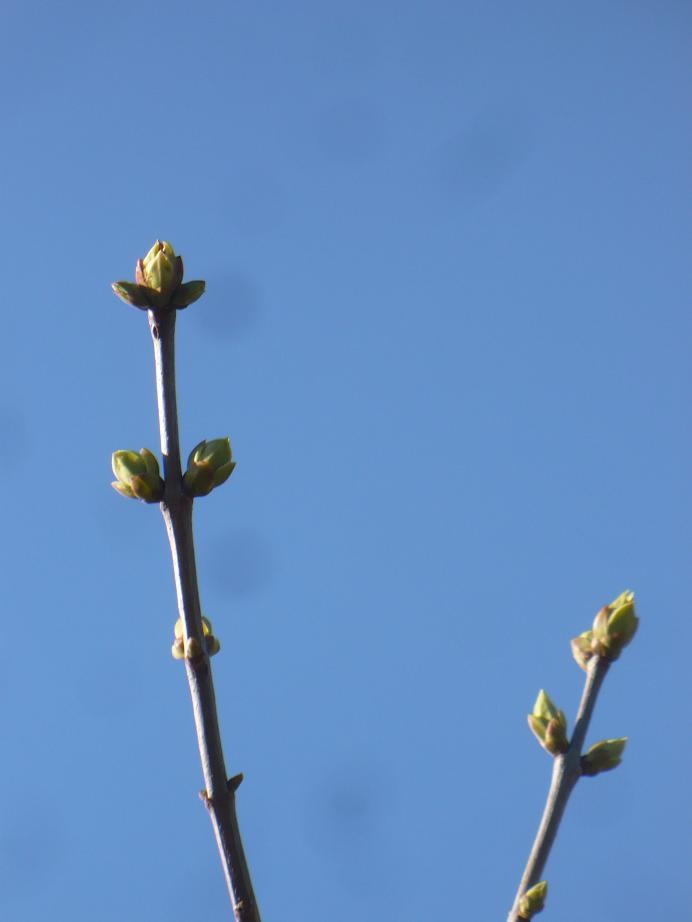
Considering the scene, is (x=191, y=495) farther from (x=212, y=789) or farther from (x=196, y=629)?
(x=212, y=789)

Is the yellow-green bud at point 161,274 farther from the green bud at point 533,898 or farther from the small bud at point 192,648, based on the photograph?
the green bud at point 533,898

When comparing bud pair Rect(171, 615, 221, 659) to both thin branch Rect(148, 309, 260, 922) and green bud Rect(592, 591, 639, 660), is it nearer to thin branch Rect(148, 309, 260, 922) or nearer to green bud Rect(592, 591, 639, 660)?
thin branch Rect(148, 309, 260, 922)

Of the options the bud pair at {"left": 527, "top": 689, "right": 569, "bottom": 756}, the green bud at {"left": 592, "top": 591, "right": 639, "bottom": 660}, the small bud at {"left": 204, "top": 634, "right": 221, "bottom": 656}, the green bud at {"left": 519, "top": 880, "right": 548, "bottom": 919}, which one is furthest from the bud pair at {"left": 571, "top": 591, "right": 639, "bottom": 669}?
the small bud at {"left": 204, "top": 634, "right": 221, "bottom": 656}

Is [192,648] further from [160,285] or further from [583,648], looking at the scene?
[583,648]

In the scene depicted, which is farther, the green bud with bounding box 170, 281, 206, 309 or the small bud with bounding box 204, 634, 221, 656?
the small bud with bounding box 204, 634, 221, 656

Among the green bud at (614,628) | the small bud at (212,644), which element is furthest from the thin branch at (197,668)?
the green bud at (614,628)

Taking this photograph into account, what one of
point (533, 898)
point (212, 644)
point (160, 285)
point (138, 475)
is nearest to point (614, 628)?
point (533, 898)
